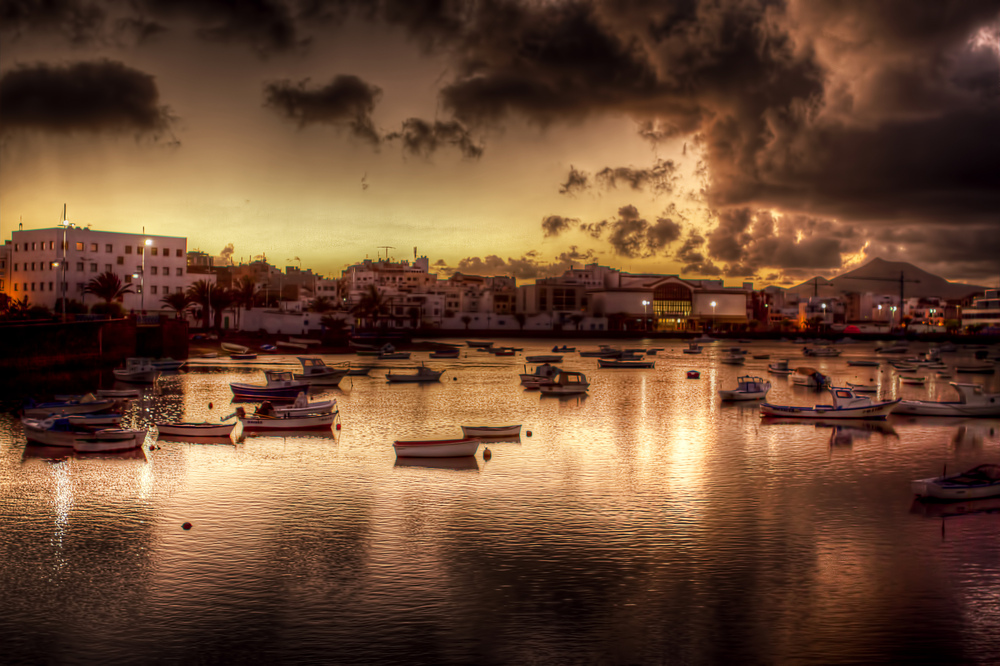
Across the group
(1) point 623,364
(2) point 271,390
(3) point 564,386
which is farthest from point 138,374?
(1) point 623,364

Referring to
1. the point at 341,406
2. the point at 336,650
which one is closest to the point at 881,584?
the point at 336,650

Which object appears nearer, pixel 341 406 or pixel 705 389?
pixel 341 406

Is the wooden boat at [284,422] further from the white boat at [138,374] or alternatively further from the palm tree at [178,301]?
the palm tree at [178,301]

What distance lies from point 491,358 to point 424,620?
98.7 m

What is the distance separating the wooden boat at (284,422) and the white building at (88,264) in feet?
292

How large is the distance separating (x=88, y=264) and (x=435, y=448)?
11168 cm

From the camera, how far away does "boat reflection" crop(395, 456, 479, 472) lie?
1211 inches

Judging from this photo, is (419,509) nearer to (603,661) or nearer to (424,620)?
(424,620)

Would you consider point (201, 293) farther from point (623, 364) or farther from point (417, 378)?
point (623, 364)

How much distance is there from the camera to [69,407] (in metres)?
40.1

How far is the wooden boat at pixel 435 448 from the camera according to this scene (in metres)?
31.7

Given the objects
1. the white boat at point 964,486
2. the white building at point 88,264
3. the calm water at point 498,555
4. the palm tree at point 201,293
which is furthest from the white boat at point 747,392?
the white building at point 88,264

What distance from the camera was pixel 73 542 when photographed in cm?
2080

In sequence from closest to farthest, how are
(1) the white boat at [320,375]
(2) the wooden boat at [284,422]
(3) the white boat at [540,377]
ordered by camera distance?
(2) the wooden boat at [284,422], (1) the white boat at [320,375], (3) the white boat at [540,377]
